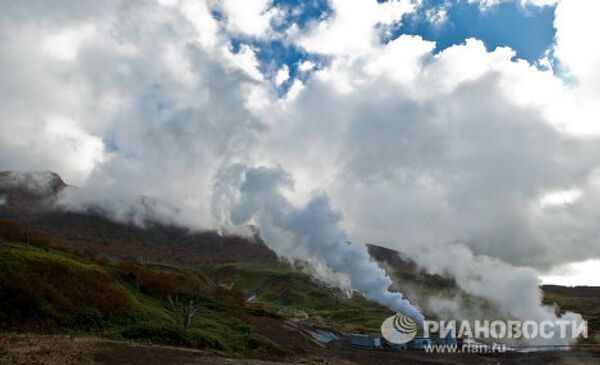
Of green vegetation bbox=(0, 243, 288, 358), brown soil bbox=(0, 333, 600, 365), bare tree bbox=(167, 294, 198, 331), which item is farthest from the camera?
bare tree bbox=(167, 294, 198, 331)

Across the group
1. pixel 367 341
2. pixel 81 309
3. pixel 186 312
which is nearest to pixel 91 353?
pixel 81 309

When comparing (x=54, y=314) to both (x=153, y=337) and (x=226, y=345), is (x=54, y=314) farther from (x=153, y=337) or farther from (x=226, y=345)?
(x=226, y=345)

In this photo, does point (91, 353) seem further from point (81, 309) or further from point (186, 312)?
point (186, 312)

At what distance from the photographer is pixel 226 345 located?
6450 centimetres

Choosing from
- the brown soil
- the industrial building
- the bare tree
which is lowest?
the brown soil

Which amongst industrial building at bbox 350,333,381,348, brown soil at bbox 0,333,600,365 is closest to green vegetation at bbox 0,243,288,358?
brown soil at bbox 0,333,600,365

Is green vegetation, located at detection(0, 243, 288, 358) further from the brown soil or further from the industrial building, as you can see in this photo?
the industrial building

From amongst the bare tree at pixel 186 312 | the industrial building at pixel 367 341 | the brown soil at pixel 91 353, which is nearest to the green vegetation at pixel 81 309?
the bare tree at pixel 186 312

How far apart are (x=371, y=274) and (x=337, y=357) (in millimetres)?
52738

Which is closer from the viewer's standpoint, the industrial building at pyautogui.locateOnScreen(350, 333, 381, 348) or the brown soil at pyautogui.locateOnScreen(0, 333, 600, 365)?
the brown soil at pyautogui.locateOnScreen(0, 333, 600, 365)

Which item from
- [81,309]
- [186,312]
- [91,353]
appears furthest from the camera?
[186,312]

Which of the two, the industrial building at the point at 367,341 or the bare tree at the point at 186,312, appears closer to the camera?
the bare tree at the point at 186,312

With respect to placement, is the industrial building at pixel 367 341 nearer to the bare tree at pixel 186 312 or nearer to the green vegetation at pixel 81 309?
the green vegetation at pixel 81 309

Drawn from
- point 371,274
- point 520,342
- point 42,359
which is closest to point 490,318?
point 520,342
